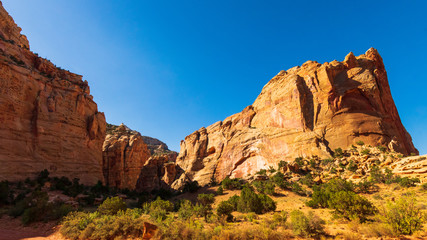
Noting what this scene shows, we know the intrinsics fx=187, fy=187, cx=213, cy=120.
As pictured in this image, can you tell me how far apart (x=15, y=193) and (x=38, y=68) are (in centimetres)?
2457

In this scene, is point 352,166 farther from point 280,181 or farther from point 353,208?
point 353,208

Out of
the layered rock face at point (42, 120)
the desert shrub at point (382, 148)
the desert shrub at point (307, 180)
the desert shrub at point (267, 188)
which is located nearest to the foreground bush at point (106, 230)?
the desert shrub at point (267, 188)

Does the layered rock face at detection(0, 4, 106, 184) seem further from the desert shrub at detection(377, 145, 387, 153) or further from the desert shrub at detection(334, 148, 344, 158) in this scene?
the desert shrub at detection(377, 145, 387, 153)

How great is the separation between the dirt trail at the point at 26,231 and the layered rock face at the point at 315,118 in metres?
33.5

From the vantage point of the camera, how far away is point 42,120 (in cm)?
2850

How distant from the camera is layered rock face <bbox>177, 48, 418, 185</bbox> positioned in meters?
31.8

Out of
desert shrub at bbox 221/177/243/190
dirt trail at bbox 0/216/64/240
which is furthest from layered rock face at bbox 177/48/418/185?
dirt trail at bbox 0/216/64/240

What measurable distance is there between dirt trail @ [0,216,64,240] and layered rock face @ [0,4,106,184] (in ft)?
42.5

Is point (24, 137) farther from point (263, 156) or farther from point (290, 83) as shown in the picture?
point (290, 83)

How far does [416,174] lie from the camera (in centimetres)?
1895

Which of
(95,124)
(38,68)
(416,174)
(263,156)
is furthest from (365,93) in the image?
(38,68)

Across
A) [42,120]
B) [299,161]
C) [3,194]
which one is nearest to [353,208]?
[299,161]

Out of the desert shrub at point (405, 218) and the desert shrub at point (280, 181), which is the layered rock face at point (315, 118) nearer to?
the desert shrub at point (280, 181)

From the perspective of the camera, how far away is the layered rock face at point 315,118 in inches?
1251
